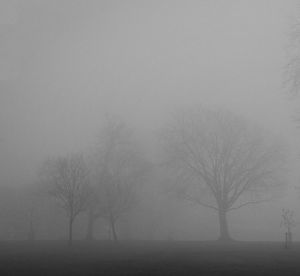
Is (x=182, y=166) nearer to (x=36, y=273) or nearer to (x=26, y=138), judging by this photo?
(x=36, y=273)

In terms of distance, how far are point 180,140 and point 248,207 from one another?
185 feet

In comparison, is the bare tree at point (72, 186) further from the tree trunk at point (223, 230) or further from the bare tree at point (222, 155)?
the tree trunk at point (223, 230)

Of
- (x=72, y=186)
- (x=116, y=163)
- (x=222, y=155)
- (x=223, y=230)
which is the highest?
(x=116, y=163)

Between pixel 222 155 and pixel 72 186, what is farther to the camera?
pixel 72 186

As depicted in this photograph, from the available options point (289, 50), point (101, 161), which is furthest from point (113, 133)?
point (289, 50)

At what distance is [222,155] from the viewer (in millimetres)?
51188

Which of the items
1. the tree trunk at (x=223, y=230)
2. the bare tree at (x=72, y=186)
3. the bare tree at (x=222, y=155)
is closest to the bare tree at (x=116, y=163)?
the bare tree at (x=72, y=186)

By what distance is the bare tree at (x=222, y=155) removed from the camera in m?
50.1

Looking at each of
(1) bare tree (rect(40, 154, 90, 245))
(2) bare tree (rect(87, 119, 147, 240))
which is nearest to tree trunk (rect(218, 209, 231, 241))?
(2) bare tree (rect(87, 119, 147, 240))

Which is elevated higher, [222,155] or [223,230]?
[222,155]

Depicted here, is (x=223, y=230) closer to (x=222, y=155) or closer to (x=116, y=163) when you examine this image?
(x=222, y=155)

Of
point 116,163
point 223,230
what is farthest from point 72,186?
point 223,230

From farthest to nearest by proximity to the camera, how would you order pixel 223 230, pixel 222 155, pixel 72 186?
pixel 72 186 < pixel 222 155 < pixel 223 230

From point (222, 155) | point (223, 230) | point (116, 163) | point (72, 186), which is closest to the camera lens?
point (223, 230)
